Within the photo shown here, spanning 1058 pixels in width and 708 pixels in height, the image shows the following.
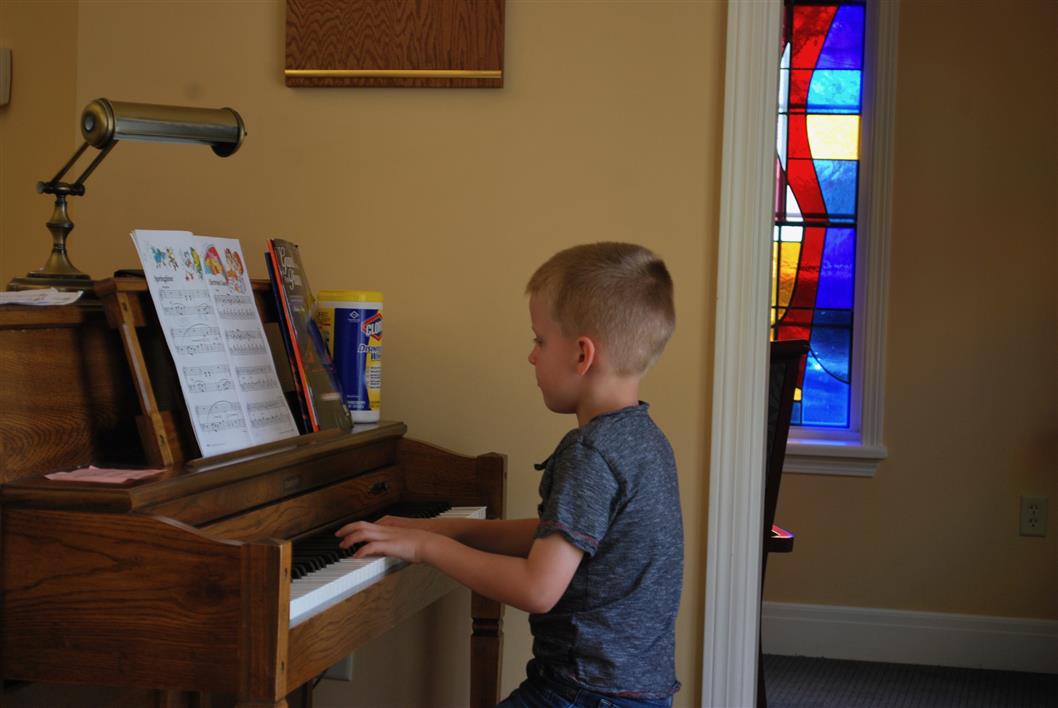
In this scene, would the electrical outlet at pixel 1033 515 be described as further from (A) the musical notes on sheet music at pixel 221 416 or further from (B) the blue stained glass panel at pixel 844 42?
(A) the musical notes on sheet music at pixel 221 416

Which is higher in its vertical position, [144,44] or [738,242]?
[144,44]

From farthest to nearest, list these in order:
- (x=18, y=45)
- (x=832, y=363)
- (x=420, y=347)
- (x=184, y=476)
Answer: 1. (x=832, y=363)
2. (x=18, y=45)
3. (x=420, y=347)
4. (x=184, y=476)

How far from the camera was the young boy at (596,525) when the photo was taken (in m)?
1.57

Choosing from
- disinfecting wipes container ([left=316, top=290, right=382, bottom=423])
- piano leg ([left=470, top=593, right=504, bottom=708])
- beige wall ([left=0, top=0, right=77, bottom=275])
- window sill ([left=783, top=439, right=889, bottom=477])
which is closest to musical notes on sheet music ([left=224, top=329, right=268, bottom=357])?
disinfecting wipes container ([left=316, top=290, right=382, bottom=423])

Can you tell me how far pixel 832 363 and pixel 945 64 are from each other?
111 centimetres

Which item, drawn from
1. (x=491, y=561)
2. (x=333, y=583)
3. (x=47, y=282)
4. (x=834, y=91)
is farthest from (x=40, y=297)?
(x=834, y=91)

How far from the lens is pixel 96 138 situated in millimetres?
1769

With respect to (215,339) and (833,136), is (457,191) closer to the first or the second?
(215,339)

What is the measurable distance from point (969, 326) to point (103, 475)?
3.31 metres

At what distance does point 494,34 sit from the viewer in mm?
2303

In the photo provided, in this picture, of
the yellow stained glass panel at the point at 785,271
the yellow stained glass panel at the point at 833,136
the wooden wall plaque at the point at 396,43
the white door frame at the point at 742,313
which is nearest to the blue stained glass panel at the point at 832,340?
the yellow stained glass panel at the point at 785,271

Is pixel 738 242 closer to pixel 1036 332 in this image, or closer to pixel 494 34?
pixel 494 34

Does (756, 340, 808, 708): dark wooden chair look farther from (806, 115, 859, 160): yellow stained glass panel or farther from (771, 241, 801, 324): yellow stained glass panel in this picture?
(806, 115, 859, 160): yellow stained glass panel

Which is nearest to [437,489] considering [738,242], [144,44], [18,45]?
[738,242]
